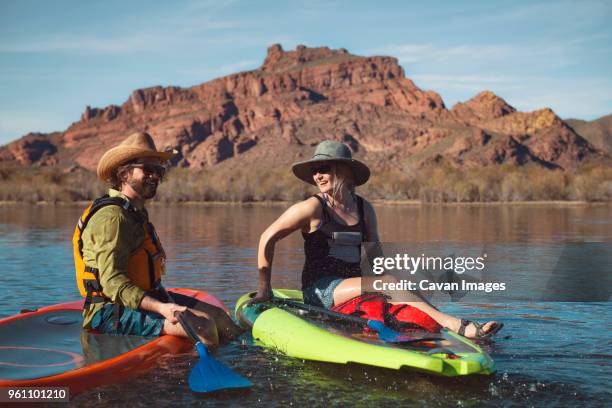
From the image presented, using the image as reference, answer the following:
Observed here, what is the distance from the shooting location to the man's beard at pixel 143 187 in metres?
6.42

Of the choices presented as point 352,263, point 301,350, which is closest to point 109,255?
point 301,350

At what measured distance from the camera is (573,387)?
586 centimetres

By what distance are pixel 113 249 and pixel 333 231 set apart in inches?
82.5

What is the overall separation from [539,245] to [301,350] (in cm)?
1566

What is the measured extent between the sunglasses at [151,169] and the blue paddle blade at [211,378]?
1.67 metres

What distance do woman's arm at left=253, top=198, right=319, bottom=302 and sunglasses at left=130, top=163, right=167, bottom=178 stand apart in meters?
1.12

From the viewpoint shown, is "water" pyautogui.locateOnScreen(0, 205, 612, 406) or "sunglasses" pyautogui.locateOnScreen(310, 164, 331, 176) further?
"sunglasses" pyautogui.locateOnScreen(310, 164, 331, 176)

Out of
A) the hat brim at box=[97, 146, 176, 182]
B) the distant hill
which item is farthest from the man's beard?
the distant hill

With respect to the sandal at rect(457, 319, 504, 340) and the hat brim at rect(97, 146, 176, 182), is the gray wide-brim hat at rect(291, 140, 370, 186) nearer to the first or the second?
the hat brim at rect(97, 146, 176, 182)

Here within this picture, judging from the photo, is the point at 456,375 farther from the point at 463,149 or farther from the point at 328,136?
the point at 328,136

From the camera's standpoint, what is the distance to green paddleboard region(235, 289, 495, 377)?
5.66 metres

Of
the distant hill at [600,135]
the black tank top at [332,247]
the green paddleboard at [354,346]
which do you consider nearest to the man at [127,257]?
the green paddleboard at [354,346]

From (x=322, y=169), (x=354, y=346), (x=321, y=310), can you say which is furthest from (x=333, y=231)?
(x=354, y=346)

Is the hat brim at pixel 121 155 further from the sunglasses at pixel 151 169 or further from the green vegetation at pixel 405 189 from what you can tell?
the green vegetation at pixel 405 189
